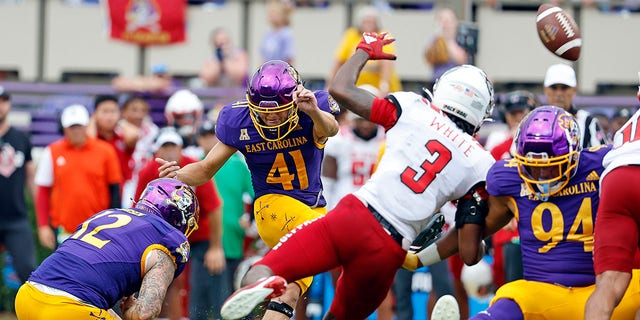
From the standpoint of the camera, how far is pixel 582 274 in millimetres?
6703

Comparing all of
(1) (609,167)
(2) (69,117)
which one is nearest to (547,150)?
(1) (609,167)

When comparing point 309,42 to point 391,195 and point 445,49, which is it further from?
point 391,195

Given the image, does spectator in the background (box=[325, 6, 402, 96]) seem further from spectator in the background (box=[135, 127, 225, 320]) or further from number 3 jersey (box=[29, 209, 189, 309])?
number 3 jersey (box=[29, 209, 189, 309])

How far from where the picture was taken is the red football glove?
23.3ft

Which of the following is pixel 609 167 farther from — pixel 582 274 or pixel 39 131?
pixel 39 131

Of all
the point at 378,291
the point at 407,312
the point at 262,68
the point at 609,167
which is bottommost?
the point at 407,312

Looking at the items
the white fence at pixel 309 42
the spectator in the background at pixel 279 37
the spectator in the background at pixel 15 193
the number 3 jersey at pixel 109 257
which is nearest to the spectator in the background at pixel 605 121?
the white fence at pixel 309 42

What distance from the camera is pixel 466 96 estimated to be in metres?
6.92

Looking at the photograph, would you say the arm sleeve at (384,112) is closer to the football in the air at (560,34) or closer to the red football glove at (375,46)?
the red football glove at (375,46)

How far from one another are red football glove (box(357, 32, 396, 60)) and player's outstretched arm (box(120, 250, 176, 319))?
1.69 m

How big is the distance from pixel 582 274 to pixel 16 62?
10091 millimetres

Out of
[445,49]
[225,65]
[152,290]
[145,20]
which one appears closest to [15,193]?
[225,65]

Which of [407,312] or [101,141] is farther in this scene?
[101,141]

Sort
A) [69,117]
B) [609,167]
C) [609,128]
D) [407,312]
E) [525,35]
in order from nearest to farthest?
[609,167] < [407,312] < [69,117] < [609,128] < [525,35]
